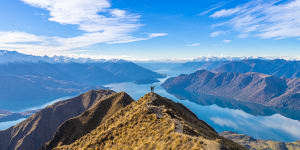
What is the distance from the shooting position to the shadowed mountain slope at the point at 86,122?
93.6 meters

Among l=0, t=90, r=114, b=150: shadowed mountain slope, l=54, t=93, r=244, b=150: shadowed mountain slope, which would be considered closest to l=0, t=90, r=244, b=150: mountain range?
l=54, t=93, r=244, b=150: shadowed mountain slope

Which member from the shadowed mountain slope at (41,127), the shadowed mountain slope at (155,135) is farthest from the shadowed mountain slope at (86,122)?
the shadowed mountain slope at (41,127)

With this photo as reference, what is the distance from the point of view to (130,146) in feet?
122

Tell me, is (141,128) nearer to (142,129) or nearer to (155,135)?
(142,129)

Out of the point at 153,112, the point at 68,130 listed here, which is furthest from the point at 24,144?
the point at 153,112

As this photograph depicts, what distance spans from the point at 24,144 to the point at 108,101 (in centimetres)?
11676

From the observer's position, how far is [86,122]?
97.9m

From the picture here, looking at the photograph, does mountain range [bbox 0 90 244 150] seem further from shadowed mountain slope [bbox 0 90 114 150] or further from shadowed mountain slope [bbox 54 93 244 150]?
shadowed mountain slope [bbox 0 90 114 150]

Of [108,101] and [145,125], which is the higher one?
[145,125]

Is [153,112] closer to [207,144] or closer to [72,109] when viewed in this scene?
[207,144]

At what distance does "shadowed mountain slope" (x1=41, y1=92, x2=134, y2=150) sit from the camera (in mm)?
93588

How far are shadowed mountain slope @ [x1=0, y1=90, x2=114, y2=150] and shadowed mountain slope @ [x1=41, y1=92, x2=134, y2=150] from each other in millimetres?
77954

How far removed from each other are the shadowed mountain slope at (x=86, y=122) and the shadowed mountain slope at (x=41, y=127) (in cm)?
7795

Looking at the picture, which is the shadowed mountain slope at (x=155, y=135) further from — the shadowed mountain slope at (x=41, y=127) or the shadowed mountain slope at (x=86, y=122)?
the shadowed mountain slope at (x=41, y=127)
